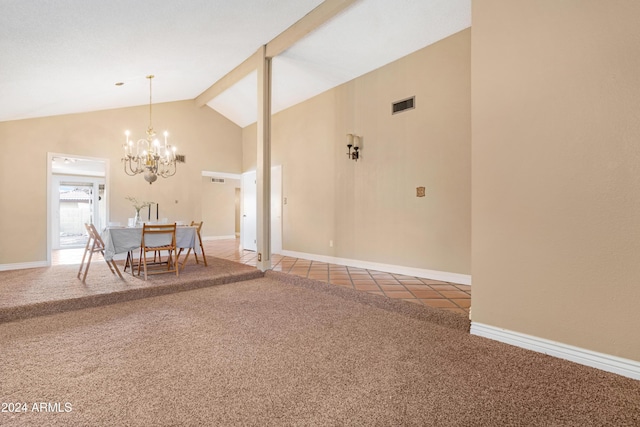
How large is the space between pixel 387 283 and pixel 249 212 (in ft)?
14.1

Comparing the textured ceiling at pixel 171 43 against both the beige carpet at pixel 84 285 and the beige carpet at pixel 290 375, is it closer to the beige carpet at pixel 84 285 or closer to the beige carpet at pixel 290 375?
the beige carpet at pixel 84 285

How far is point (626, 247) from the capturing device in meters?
1.74

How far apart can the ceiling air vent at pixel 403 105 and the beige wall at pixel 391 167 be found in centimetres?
7

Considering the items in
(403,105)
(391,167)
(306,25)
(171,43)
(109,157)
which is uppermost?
(306,25)

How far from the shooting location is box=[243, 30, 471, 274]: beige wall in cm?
374

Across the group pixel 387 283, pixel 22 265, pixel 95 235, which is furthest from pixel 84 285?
pixel 387 283

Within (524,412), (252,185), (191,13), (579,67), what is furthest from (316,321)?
(252,185)

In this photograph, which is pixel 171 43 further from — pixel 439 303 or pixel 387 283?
pixel 439 303

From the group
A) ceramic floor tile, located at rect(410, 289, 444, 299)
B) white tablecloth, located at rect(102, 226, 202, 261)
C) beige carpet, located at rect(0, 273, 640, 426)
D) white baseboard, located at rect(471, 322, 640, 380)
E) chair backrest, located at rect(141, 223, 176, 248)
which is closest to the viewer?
beige carpet, located at rect(0, 273, 640, 426)

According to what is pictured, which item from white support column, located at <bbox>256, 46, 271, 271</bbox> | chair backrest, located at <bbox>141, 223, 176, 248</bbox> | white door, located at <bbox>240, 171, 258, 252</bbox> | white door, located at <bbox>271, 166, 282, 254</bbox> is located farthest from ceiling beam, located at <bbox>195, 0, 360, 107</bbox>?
chair backrest, located at <bbox>141, 223, 176, 248</bbox>

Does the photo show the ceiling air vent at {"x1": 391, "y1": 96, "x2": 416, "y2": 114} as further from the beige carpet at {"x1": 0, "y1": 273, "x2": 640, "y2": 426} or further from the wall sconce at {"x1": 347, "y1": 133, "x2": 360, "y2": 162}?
the beige carpet at {"x1": 0, "y1": 273, "x2": 640, "y2": 426}

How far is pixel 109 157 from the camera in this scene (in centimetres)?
571

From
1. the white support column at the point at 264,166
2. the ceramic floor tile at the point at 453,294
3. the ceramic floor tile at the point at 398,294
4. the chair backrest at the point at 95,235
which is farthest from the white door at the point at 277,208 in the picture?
the ceramic floor tile at the point at 453,294

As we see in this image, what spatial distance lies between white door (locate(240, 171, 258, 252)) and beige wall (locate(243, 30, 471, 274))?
3.60 ft
